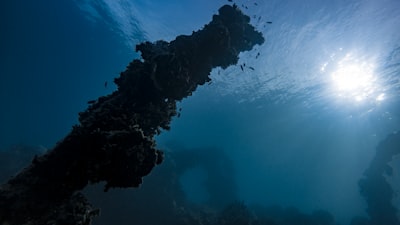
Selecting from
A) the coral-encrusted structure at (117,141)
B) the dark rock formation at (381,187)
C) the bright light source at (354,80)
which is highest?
the bright light source at (354,80)

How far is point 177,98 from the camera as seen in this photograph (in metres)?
8.44

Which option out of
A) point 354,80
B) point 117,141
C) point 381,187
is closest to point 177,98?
point 117,141

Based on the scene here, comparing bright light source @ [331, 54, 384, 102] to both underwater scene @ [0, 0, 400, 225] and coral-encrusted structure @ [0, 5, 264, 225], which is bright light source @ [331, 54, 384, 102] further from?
coral-encrusted structure @ [0, 5, 264, 225]

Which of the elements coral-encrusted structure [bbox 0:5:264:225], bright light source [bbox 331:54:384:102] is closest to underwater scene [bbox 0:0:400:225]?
coral-encrusted structure [bbox 0:5:264:225]

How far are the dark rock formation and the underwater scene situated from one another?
0.11 m

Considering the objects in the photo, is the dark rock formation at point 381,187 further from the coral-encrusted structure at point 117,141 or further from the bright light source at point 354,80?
the coral-encrusted structure at point 117,141

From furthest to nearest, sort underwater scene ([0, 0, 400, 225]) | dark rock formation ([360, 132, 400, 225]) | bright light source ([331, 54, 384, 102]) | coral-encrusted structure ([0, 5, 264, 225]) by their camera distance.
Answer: dark rock formation ([360, 132, 400, 225]), bright light source ([331, 54, 384, 102]), underwater scene ([0, 0, 400, 225]), coral-encrusted structure ([0, 5, 264, 225])

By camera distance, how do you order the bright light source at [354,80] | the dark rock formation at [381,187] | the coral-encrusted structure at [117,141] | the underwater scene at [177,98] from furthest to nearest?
1. the dark rock formation at [381,187]
2. the bright light source at [354,80]
3. the underwater scene at [177,98]
4. the coral-encrusted structure at [117,141]

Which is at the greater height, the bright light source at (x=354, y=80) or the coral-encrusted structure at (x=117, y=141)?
the bright light source at (x=354, y=80)

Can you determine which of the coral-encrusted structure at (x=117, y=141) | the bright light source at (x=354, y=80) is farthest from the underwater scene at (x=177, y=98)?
the bright light source at (x=354, y=80)

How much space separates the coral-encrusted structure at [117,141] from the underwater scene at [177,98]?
0.09ft

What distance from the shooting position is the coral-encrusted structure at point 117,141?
17.6 ft

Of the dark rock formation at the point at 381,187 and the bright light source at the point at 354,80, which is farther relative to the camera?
the dark rock formation at the point at 381,187

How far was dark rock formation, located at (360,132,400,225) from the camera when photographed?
26094 mm
